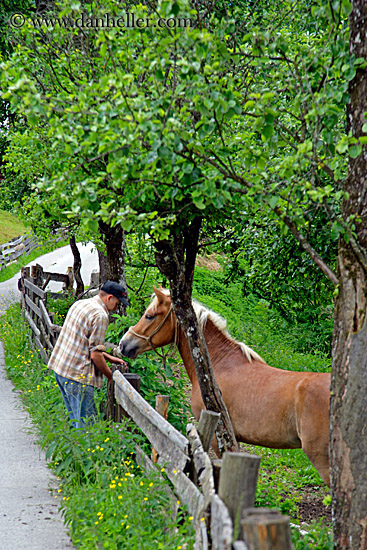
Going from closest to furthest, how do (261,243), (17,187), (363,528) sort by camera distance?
(363,528) → (261,243) → (17,187)

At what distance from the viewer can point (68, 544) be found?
473cm

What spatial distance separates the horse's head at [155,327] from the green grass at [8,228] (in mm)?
39357

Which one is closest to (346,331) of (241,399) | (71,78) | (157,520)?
(157,520)

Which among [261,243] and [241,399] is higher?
[261,243]

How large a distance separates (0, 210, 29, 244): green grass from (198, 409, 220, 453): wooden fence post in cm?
4201

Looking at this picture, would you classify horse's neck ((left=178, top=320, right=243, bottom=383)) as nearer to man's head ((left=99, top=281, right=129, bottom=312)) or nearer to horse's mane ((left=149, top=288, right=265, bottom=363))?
horse's mane ((left=149, top=288, right=265, bottom=363))

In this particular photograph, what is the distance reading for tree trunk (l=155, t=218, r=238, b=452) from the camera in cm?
580

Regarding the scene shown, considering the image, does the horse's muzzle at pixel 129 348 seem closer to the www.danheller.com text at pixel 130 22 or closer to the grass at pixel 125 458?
the grass at pixel 125 458

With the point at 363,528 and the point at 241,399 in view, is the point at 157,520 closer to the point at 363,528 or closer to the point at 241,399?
the point at 363,528

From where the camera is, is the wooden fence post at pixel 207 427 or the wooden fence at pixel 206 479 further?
the wooden fence post at pixel 207 427

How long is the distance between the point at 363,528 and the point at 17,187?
45.7 ft

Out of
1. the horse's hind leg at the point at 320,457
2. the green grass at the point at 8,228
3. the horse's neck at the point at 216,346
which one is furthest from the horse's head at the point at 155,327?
the green grass at the point at 8,228

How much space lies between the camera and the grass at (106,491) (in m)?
4.02

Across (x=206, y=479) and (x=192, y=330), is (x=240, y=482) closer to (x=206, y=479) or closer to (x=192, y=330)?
(x=206, y=479)
